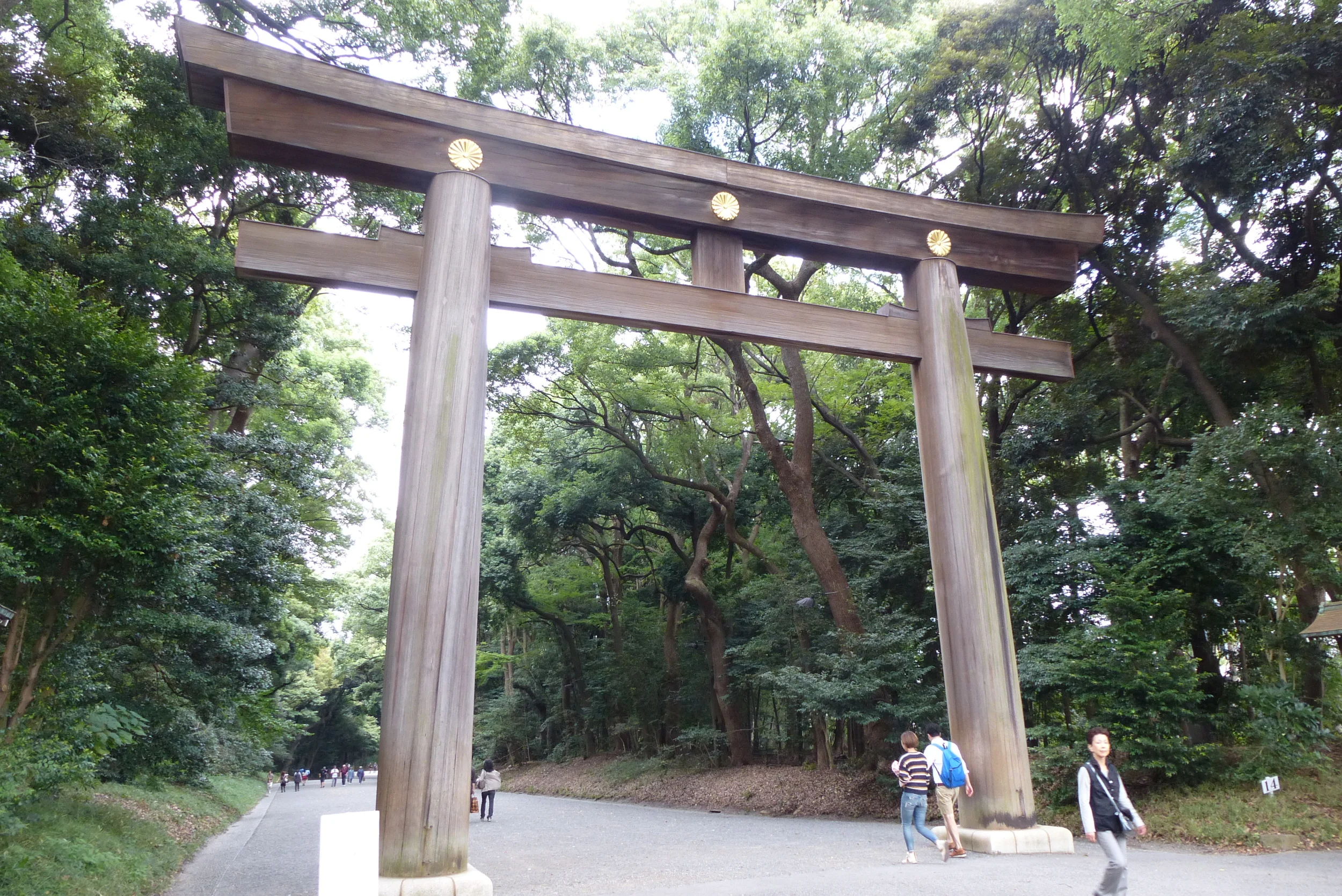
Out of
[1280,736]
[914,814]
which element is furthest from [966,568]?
[1280,736]

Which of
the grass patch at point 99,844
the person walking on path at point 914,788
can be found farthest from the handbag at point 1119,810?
the grass patch at point 99,844

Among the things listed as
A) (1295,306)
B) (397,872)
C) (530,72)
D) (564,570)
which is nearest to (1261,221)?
(1295,306)

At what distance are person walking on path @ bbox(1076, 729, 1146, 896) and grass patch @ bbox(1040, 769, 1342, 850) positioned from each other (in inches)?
193

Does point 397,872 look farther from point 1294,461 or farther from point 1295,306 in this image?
point 1295,306

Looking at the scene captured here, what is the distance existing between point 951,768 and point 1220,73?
10.4m

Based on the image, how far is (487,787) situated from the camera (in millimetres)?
15281

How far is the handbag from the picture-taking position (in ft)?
15.4

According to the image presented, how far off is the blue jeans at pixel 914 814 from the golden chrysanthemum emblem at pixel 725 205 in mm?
5354

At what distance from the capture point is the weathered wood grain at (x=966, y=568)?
6.46 m

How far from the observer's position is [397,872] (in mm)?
4848

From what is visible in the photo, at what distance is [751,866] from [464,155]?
663cm

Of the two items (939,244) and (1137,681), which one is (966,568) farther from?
(1137,681)

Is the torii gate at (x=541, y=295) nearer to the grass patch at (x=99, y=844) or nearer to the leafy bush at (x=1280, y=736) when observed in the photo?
the grass patch at (x=99, y=844)

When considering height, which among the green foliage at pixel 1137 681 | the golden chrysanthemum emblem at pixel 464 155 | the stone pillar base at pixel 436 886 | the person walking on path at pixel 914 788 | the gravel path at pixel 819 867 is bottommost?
the gravel path at pixel 819 867
